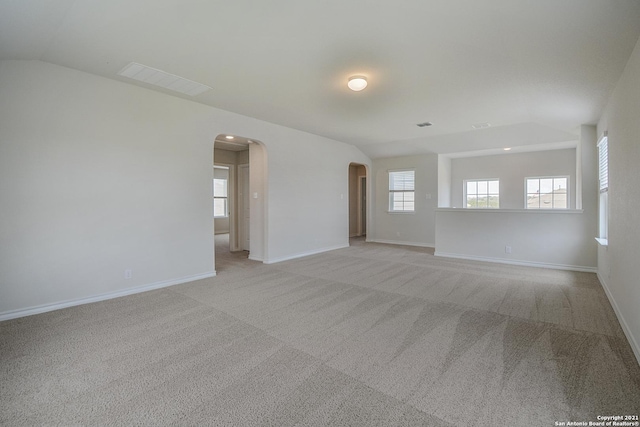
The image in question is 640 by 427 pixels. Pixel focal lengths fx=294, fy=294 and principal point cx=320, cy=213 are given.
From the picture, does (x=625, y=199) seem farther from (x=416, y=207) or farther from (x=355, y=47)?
(x=416, y=207)

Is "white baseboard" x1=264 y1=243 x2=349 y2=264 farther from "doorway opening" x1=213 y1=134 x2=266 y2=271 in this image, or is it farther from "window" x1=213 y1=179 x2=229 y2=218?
"window" x1=213 y1=179 x2=229 y2=218

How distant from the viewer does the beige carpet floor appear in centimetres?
163

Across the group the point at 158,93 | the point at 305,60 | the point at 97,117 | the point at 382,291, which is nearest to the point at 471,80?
the point at 305,60

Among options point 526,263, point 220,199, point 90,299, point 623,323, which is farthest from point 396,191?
point 90,299

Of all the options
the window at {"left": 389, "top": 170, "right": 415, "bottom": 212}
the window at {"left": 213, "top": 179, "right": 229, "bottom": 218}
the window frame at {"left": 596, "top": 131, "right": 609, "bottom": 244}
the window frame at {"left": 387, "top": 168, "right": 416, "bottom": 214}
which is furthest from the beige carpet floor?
the window at {"left": 213, "top": 179, "right": 229, "bottom": 218}

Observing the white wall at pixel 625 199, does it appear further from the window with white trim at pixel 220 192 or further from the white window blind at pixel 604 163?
the window with white trim at pixel 220 192

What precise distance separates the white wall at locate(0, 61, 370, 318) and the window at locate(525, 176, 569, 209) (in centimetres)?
739

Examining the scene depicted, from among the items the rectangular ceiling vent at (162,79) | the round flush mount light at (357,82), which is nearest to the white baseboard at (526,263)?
the round flush mount light at (357,82)

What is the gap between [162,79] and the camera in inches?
136

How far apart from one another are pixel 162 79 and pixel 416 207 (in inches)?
253

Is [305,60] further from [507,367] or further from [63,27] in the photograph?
[507,367]

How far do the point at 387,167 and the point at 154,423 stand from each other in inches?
304

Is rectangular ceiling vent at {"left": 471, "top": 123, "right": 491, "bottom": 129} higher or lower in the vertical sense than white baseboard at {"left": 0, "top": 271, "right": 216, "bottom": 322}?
higher

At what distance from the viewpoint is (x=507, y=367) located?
2.04 metres
